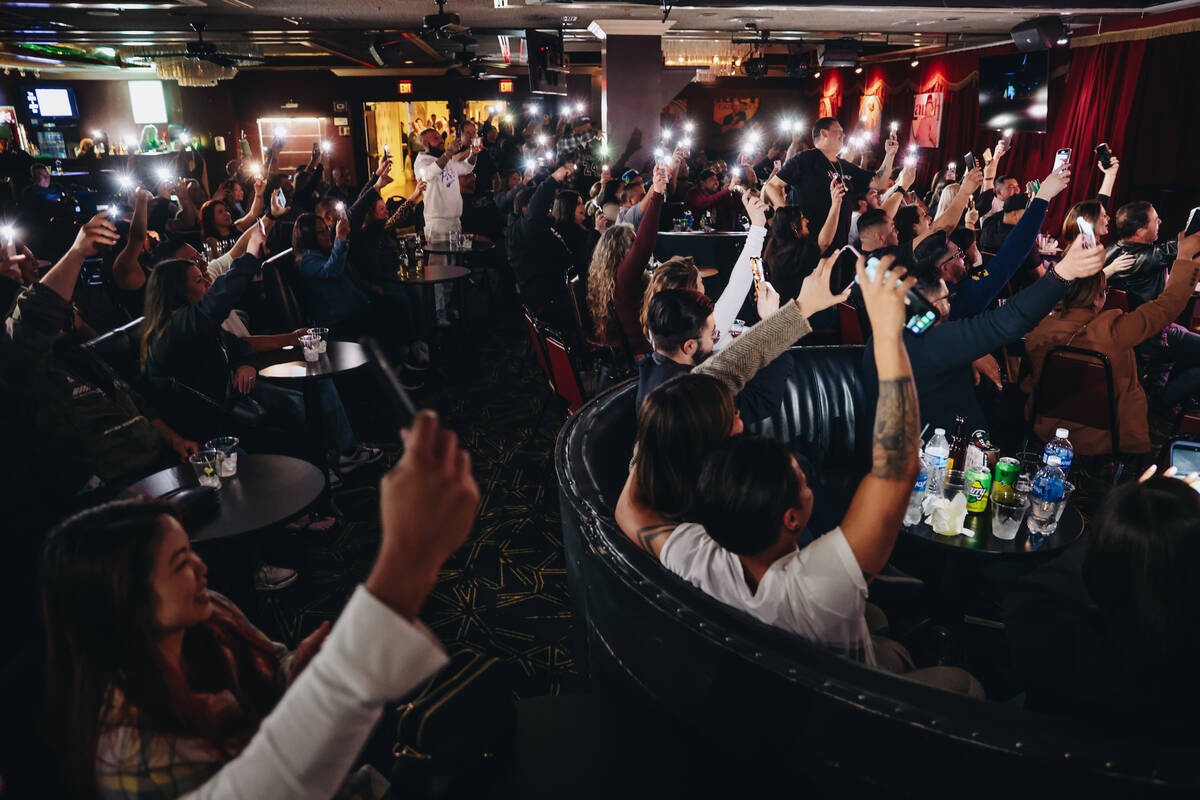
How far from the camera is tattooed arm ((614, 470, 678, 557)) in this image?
170 cm

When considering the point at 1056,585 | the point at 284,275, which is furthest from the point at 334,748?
the point at 284,275

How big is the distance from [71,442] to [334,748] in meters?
2.50

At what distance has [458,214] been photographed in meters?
7.62

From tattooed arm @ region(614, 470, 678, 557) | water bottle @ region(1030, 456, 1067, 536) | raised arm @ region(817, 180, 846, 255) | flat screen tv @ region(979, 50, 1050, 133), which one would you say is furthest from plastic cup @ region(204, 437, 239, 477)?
flat screen tv @ region(979, 50, 1050, 133)

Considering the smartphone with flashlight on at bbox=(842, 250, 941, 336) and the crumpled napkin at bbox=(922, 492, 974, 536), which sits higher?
the smartphone with flashlight on at bbox=(842, 250, 941, 336)

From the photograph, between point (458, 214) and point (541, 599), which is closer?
point (541, 599)

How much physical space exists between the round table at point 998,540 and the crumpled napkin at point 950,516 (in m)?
0.02

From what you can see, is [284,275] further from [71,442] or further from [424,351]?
[71,442]

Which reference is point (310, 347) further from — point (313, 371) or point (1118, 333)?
point (1118, 333)

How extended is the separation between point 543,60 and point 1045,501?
25.0ft

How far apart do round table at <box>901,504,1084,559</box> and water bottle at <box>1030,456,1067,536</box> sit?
3 centimetres

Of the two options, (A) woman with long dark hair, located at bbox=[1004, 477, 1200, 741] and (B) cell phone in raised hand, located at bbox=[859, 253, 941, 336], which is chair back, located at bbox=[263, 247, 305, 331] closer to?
(B) cell phone in raised hand, located at bbox=[859, 253, 941, 336]

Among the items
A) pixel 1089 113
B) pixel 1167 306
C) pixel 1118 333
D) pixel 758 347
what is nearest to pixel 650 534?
pixel 758 347

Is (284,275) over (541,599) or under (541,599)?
over
